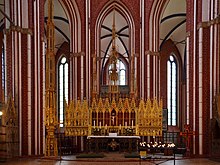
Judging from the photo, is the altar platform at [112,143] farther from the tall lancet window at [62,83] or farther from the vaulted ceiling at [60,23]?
the tall lancet window at [62,83]

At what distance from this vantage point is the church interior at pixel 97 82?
61.3 ft

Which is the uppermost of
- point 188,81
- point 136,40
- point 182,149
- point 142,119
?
point 136,40

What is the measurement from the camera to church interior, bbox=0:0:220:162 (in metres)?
18.7

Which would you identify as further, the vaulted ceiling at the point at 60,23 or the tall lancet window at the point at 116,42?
the tall lancet window at the point at 116,42

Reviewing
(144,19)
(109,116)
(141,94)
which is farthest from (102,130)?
(144,19)

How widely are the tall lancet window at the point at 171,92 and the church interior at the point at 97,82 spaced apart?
716 millimetres

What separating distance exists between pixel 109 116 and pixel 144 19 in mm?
7490

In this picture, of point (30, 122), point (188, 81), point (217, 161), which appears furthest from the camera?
point (188, 81)

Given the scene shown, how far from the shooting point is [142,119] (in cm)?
2344

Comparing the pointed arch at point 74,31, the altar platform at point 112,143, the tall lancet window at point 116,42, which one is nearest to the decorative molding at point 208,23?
the altar platform at point 112,143


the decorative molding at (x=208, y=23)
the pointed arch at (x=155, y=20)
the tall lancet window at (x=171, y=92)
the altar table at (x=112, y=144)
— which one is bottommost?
the altar table at (x=112, y=144)

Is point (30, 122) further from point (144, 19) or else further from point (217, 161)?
point (144, 19)

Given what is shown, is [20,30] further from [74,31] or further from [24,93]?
[74,31]

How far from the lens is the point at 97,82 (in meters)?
27.0
